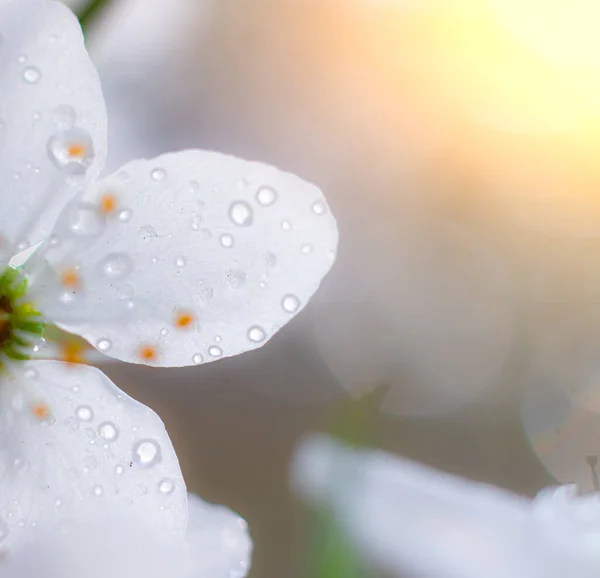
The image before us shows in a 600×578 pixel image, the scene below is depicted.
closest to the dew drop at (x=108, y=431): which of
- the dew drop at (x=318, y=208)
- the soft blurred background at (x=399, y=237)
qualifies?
the dew drop at (x=318, y=208)

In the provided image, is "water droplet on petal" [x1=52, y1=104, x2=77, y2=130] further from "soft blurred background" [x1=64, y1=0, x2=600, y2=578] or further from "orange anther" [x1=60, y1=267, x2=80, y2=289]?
"soft blurred background" [x1=64, y1=0, x2=600, y2=578]

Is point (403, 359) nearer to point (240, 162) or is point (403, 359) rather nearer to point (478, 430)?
point (478, 430)

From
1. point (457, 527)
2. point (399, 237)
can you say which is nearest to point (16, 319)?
point (457, 527)

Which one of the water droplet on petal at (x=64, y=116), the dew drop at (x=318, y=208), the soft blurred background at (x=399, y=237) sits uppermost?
the dew drop at (x=318, y=208)

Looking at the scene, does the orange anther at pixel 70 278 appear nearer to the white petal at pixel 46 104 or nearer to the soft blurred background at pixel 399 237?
the white petal at pixel 46 104

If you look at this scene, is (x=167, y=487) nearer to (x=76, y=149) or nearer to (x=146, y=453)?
(x=146, y=453)

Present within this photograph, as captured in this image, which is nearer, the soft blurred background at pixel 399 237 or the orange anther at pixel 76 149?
the orange anther at pixel 76 149
